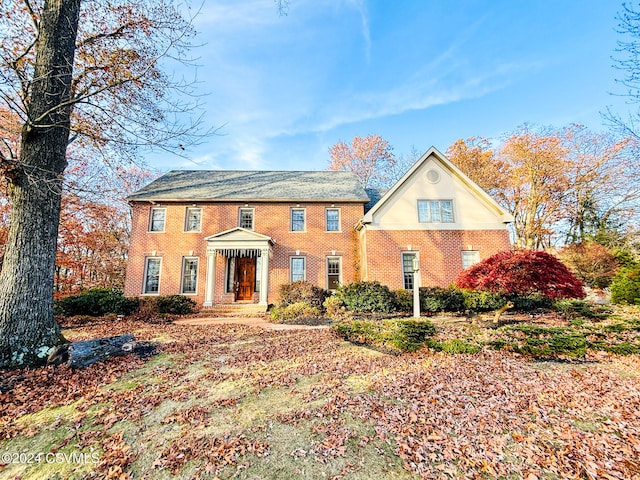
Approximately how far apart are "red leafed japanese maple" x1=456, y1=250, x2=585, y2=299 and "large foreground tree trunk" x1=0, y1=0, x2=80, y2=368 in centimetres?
1035

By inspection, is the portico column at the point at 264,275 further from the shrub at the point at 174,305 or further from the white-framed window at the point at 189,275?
the white-framed window at the point at 189,275

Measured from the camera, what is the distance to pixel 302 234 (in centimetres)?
1634

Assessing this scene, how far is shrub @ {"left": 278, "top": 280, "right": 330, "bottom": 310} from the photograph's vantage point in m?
12.8

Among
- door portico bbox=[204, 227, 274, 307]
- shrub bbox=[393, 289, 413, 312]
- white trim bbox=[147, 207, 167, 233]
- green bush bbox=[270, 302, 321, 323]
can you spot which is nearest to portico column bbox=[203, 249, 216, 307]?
door portico bbox=[204, 227, 274, 307]

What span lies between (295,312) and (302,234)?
5711mm

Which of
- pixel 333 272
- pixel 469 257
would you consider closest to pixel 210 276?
pixel 333 272

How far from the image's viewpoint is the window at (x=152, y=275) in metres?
15.7

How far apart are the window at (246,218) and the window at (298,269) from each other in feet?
10.4

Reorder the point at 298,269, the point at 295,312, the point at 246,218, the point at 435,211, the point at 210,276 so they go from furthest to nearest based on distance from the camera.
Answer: the point at 246,218, the point at 298,269, the point at 435,211, the point at 210,276, the point at 295,312

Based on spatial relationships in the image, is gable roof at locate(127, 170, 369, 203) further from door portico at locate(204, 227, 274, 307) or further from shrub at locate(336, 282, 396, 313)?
shrub at locate(336, 282, 396, 313)

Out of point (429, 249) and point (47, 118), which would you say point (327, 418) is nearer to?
point (47, 118)

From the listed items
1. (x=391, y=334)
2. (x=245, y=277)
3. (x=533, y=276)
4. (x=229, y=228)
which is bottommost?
(x=391, y=334)

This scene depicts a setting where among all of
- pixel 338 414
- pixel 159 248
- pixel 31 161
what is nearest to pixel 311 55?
pixel 31 161

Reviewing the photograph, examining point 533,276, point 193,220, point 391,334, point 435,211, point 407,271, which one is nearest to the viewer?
point 391,334
